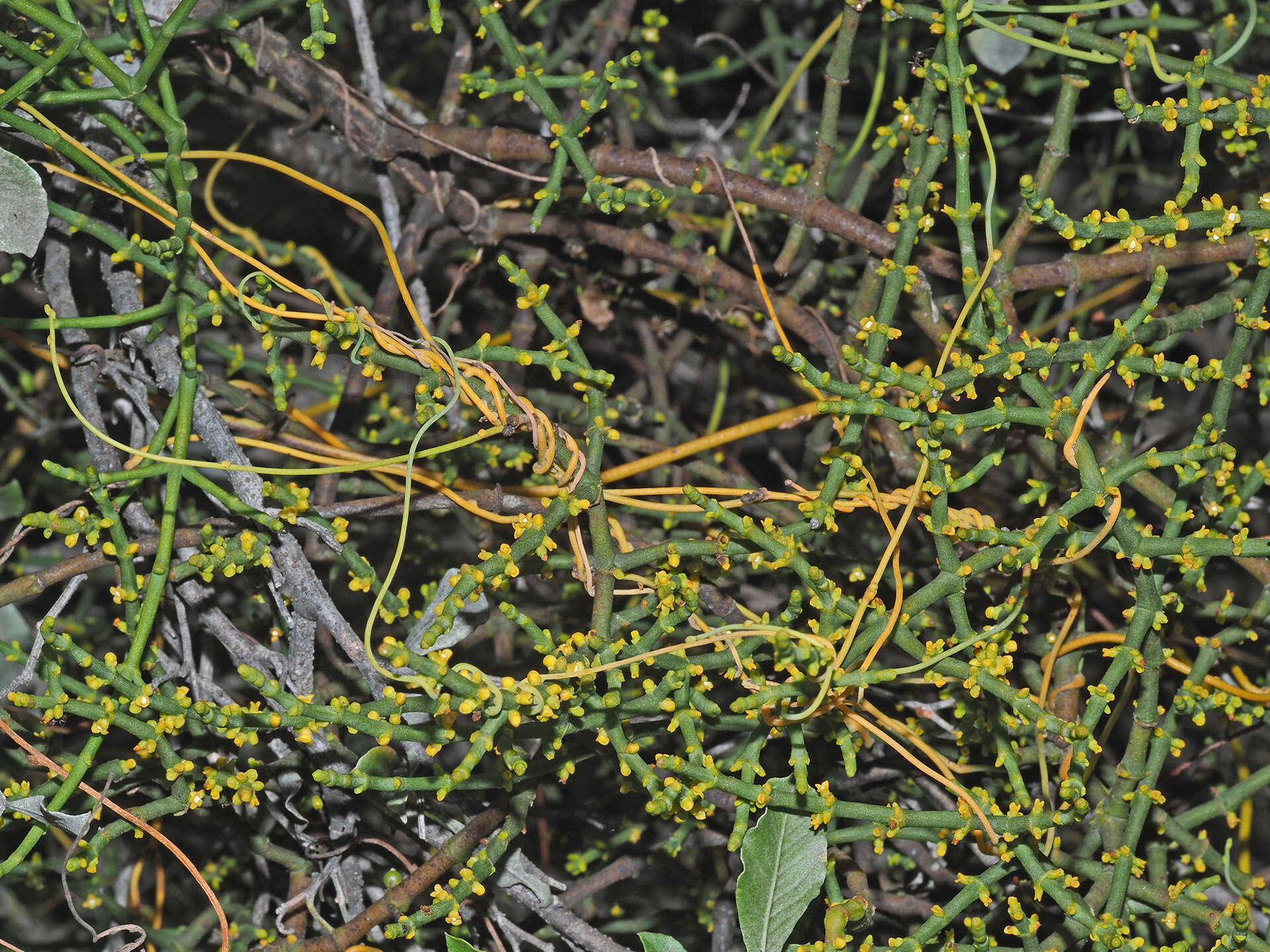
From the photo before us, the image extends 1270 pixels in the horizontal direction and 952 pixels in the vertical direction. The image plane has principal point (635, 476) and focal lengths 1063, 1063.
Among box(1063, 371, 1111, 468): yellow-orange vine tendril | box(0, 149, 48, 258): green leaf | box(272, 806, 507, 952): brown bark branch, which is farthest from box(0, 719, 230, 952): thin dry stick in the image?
box(1063, 371, 1111, 468): yellow-orange vine tendril

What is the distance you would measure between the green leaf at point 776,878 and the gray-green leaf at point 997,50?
23.7 inches

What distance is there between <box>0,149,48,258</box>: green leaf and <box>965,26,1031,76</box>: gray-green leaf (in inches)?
27.1

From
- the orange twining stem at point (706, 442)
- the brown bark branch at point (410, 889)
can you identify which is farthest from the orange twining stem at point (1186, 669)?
the brown bark branch at point (410, 889)

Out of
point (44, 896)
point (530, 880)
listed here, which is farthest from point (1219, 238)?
point (44, 896)

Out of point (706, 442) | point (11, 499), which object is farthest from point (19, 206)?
point (706, 442)

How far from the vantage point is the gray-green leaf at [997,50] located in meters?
0.84

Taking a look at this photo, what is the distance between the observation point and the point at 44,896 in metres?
0.98

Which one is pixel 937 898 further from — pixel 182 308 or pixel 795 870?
pixel 182 308

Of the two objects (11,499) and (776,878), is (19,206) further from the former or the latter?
(776,878)

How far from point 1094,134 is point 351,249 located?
0.80 meters

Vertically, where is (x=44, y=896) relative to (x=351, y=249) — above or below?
below

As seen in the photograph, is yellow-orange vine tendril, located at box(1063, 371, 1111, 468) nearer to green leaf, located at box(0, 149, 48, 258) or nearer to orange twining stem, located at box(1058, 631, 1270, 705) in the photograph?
orange twining stem, located at box(1058, 631, 1270, 705)

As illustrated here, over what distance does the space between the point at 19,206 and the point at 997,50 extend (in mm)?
719

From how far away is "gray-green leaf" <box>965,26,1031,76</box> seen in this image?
2.77ft
